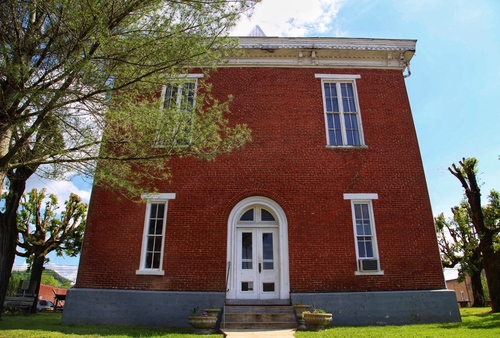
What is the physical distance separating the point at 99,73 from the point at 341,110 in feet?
29.2

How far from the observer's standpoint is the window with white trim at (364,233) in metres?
10.4

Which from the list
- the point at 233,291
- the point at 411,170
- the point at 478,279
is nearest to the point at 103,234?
the point at 233,291

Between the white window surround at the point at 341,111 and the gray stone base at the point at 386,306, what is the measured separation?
4943 mm

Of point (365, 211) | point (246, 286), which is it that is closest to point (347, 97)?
point (365, 211)

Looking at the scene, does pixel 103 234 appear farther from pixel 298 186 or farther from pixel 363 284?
pixel 363 284

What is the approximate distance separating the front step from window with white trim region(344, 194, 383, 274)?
2754mm

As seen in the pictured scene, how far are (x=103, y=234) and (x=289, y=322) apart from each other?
642 cm

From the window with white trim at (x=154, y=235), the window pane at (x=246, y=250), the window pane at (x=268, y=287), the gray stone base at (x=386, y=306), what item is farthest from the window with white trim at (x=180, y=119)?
the gray stone base at (x=386, y=306)

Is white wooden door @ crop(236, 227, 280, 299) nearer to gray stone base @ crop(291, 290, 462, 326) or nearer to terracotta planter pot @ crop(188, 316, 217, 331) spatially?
gray stone base @ crop(291, 290, 462, 326)

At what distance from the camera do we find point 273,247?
10.8m

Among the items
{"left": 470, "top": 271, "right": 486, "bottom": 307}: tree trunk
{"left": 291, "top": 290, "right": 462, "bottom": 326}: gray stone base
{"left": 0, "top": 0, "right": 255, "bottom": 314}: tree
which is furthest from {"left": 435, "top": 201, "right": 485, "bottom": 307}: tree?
{"left": 0, "top": 0, "right": 255, "bottom": 314}: tree

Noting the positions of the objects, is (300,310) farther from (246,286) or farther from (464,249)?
(464,249)

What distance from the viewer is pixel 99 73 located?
602 cm

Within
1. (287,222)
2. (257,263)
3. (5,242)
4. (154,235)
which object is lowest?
(257,263)
